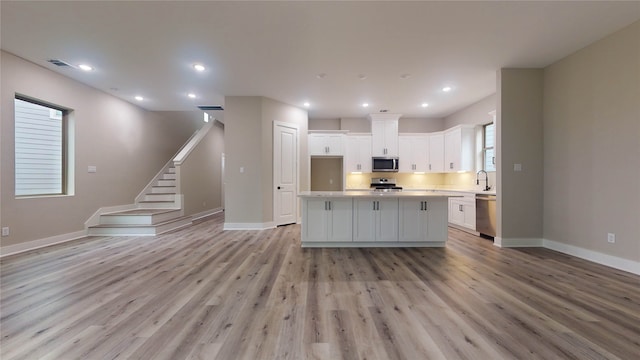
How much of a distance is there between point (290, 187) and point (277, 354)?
4.83 metres

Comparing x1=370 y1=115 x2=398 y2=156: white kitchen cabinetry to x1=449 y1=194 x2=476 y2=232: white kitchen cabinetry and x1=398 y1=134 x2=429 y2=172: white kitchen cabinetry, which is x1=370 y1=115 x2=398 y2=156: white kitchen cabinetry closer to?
x1=398 y1=134 x2=429 y2=172: white kitchen cabinetry

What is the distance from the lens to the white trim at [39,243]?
146 inches

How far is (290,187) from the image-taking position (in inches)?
249

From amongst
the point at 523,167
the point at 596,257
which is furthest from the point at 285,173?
the point at 596,257

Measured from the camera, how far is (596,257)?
339cm

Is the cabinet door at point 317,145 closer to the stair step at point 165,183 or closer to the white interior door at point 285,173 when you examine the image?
the white interior door at point 285,173

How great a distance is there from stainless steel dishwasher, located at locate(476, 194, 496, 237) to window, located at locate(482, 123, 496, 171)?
1.23 metres

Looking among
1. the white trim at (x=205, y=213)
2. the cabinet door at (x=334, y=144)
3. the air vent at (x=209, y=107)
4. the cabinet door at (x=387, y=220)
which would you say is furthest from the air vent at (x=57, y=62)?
the cabinet door at (x=387, y=220)

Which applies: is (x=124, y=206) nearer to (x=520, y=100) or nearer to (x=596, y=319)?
(x=596, y=319)

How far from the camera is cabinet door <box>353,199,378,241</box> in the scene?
4.12 m

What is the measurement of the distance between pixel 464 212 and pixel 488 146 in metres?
1.69

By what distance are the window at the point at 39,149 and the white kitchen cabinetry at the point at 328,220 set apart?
446 centimetres

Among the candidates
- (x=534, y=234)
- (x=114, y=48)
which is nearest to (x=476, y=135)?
(x=534, y=234)

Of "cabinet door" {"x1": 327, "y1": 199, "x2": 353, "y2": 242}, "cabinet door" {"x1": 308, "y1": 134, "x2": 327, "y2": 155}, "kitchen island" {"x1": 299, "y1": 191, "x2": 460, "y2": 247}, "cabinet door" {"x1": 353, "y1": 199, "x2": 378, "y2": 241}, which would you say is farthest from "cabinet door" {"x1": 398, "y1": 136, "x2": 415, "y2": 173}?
"cabinet door" {"x1": 327, "y1": 199, "x2": 353, "y2": 242}
